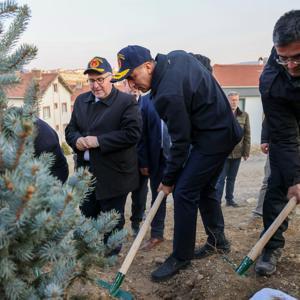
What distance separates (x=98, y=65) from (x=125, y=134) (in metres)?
0.68

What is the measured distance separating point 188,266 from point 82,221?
163 cm

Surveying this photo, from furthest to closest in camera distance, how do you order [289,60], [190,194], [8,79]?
[190,194]
[289,60]
[8,79]

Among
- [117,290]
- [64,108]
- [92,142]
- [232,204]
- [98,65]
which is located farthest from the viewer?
[64,108]

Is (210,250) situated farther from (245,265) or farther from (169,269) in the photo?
(245,265)

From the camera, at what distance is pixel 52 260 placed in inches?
69.0

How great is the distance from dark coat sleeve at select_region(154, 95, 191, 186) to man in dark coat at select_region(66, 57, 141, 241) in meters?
0.67

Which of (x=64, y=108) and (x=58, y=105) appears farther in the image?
(x=64, y=108)

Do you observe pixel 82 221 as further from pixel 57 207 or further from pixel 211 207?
pixel 211 207

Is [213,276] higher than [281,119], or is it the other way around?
[281,119]

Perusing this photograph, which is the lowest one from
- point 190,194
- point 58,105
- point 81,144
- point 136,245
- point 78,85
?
point 58,105

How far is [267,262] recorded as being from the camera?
328cm

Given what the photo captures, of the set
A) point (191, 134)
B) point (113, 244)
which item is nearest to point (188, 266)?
point (191, 134)

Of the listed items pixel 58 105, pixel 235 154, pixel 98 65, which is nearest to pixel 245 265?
pixel 98 65

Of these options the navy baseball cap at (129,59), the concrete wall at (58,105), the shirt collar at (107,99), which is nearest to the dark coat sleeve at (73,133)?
the shirt collar at (107,99)
